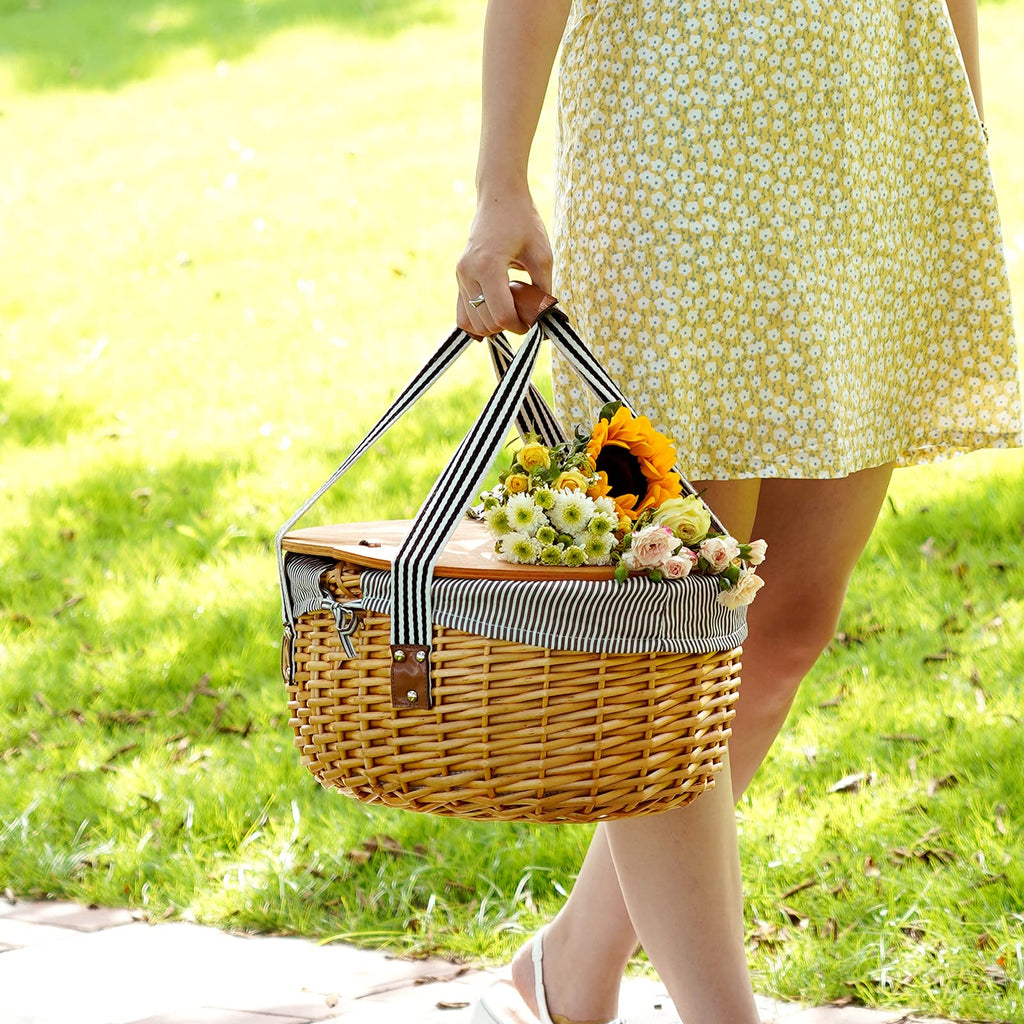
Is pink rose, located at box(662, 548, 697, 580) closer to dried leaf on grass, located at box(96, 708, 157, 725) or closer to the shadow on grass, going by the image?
dried leaf on grass, located at box(96, 708, 157, 725)

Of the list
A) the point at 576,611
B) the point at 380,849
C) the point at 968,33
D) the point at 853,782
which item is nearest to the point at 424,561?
the point at 576,611

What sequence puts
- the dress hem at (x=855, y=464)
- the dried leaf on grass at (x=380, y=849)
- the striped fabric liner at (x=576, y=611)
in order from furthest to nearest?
1. the dried leaf on grass at (x=380, y=849)
2. the dress hem at (x=855, y=464)
3. the striped fabric liner at (x=576, y=611)

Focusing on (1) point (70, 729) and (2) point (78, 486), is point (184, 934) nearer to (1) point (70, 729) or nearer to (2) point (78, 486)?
(1) point (70, 729)

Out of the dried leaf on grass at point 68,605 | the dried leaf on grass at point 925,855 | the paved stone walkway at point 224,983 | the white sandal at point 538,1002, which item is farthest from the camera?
the dried leaf on grass at point 68,605

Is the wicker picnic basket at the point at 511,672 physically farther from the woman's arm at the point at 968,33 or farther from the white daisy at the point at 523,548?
the woman's arm at the point at 968,33

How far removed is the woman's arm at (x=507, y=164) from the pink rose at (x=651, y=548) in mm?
315

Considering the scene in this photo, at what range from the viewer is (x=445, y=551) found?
1.60 m

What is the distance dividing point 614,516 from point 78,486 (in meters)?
3.76

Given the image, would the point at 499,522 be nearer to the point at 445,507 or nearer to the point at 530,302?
the point at 445,507

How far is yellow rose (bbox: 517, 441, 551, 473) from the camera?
1.60 metres

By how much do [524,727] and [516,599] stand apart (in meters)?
0.14

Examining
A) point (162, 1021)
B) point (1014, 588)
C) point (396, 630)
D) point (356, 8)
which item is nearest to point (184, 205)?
point (356, 8)

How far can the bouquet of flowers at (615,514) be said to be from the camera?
4.99 feet

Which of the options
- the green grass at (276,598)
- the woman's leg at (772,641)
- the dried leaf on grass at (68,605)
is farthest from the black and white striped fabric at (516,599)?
the dried leaf on grass at (68,605)
